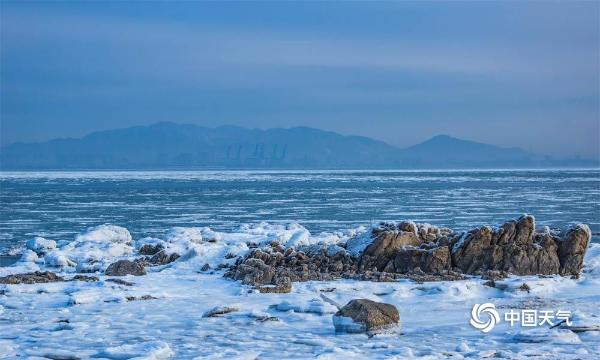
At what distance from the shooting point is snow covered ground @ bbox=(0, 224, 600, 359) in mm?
10203

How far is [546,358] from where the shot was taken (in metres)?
9.73

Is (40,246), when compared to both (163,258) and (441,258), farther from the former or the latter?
(441,258)

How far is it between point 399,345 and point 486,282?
4.80m

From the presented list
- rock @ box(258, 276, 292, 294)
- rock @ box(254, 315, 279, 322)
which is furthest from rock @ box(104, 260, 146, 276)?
rock @ box(254, 315, 279, 322)

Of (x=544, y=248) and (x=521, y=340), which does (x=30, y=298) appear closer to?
(x=521, y=340)

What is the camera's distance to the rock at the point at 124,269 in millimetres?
16547

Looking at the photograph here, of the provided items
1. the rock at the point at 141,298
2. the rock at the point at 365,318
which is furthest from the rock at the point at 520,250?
the rock at the point at 141,298

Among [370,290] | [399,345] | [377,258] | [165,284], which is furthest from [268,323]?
[377,258]

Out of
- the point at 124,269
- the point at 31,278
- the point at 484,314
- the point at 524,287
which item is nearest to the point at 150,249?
the point at 124,269

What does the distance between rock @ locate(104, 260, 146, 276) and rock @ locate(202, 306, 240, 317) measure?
4.41m

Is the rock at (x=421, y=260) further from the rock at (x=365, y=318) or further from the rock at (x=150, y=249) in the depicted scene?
the rock at (x=150, y=249)

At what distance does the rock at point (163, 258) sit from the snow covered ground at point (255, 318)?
553mm

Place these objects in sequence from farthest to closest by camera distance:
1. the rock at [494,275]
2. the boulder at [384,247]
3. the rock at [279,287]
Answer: the boulder at [384,247]
the rock at [494,275]
the rock at [279,287]
